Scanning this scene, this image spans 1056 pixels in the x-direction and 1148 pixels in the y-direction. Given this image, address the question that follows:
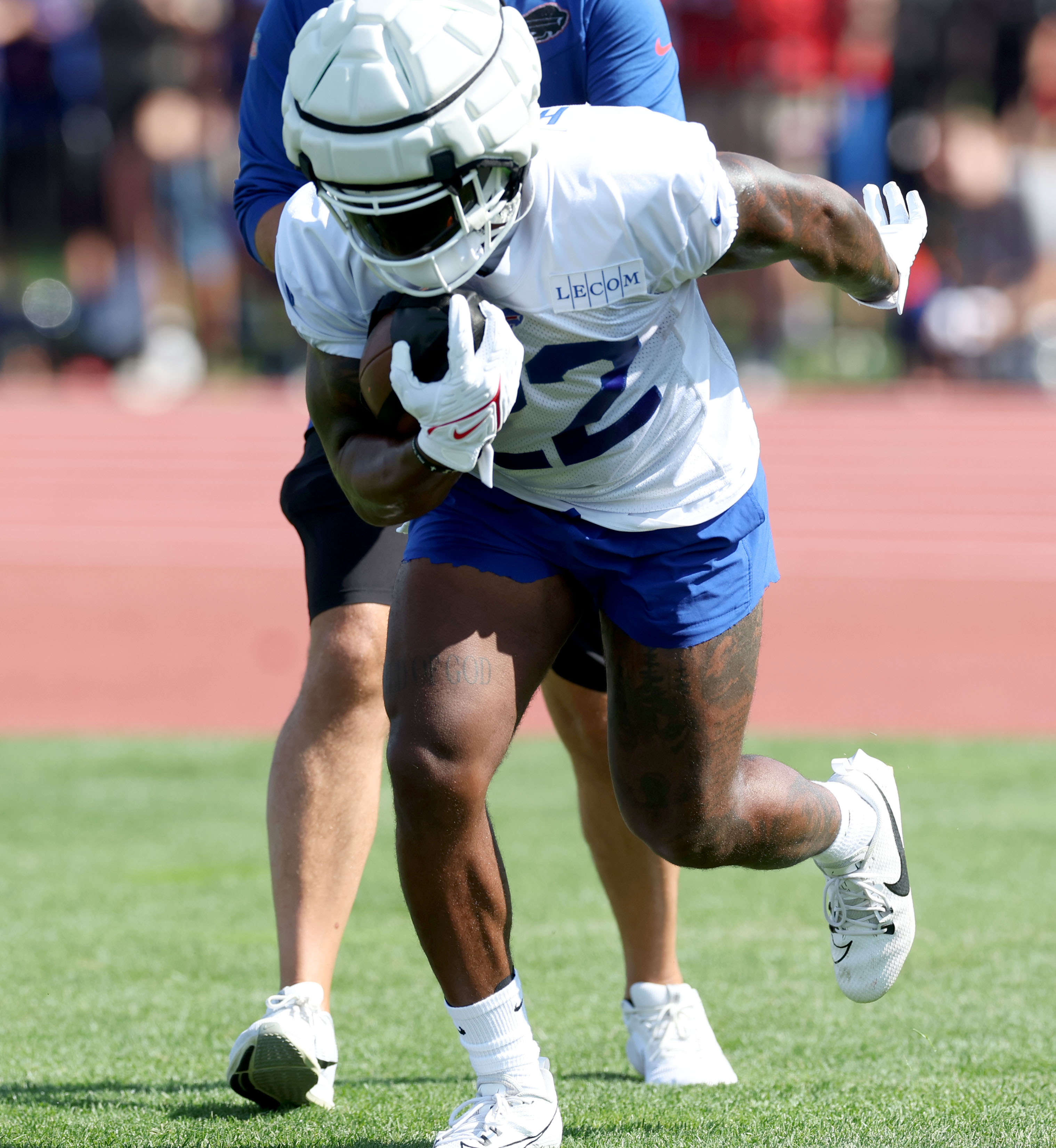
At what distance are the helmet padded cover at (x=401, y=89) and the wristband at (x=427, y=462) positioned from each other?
0.40 meters

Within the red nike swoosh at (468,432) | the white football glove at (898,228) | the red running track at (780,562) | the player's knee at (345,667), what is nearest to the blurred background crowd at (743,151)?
the red running track at (780,562)

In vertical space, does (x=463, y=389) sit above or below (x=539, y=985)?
above

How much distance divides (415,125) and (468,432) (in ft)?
1.51

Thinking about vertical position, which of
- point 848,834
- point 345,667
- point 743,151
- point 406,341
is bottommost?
point 743,151

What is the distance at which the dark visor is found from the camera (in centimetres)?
259

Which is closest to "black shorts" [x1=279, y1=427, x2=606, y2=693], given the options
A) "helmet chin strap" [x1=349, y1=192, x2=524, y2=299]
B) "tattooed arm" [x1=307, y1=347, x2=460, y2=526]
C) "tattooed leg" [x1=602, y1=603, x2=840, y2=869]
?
"tattooed leg" [x1=602, y1=603, x2=840, y2=869]

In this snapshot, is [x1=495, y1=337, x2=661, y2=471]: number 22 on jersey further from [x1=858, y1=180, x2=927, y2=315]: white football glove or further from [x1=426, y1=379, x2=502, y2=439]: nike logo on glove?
[x1=858, y1=180, x2=927, y2=315]: white football glove

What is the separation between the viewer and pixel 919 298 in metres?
15.2

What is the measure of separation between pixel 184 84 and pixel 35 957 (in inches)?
528

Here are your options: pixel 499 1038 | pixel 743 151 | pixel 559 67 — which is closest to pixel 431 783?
pixel 499 1038

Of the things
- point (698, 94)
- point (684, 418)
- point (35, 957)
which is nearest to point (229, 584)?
point (35, 957)

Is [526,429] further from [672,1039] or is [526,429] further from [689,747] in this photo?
[672,1039]

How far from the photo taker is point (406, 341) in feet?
8.46

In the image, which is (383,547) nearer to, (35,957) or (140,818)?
(35,957)
